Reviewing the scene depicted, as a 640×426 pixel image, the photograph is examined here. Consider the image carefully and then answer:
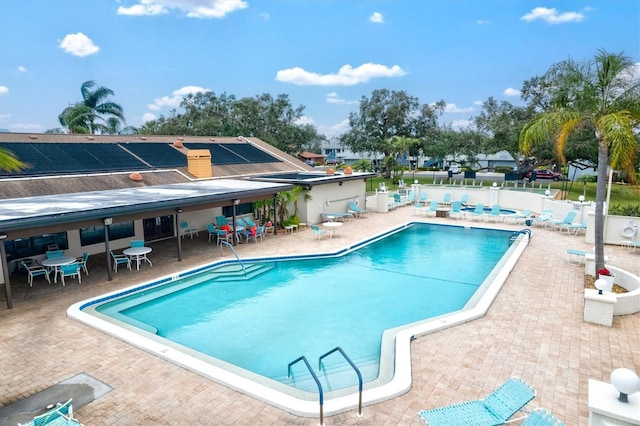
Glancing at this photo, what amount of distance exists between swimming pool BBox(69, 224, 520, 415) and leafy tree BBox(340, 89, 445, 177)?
33.5 m

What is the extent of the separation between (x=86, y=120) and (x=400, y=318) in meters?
34.9

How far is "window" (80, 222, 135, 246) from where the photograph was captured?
15.1 m

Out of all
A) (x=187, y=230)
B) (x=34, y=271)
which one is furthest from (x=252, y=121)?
(x=34, y=271)

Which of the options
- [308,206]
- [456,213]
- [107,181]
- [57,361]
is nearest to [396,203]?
[456,213]

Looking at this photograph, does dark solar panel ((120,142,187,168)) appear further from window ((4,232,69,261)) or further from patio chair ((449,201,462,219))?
patio chair ((449,201,462,219))

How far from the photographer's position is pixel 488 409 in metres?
5.59

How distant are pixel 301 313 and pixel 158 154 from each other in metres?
15.0

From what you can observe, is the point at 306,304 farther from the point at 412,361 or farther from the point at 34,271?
the point at 34,271

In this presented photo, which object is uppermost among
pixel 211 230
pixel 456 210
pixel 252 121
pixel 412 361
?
pixel 252 121

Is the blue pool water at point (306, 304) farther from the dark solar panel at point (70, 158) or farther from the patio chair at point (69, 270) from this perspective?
the dark solar panel at point (70, 158)

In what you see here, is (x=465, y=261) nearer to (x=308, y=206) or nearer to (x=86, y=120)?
(x=308, y=206)

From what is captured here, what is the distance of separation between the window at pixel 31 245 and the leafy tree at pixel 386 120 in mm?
38022

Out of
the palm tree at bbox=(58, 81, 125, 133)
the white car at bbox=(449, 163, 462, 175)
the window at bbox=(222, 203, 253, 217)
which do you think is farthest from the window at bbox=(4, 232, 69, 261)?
the white car at bbox=(449, 163, 462, 175)

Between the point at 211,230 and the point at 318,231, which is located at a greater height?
the point at 211,230
